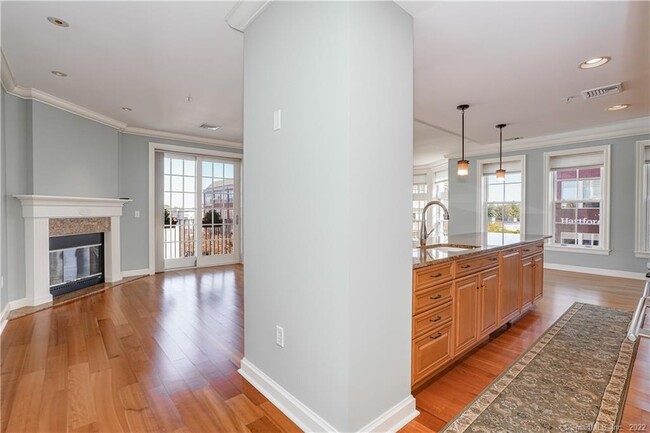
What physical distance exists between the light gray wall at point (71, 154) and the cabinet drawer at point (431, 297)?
457 centimetres

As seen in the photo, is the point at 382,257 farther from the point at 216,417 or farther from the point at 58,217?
the point at 58,217

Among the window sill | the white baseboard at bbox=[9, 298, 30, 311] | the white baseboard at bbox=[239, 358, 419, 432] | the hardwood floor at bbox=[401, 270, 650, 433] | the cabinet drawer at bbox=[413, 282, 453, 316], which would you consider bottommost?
the hardwood floor at bbox=[401, 270, 650, 433]

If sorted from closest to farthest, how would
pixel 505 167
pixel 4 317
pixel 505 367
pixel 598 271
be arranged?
pixel 505 367, pixel 4 317, pixel 598 271, pixel 505 167

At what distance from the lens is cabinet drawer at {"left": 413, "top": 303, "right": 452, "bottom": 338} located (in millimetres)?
2047

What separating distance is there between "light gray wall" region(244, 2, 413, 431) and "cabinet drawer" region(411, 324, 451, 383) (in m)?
0.15

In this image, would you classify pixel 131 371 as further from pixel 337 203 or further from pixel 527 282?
pixel 527 282

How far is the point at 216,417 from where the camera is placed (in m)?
1.86

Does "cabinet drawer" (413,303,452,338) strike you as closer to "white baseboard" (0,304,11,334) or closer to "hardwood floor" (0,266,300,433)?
"hardwood floor" (0,266,300,433)

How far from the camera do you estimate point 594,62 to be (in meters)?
3.04

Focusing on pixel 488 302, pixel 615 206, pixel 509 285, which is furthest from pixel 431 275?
pixel 615 206

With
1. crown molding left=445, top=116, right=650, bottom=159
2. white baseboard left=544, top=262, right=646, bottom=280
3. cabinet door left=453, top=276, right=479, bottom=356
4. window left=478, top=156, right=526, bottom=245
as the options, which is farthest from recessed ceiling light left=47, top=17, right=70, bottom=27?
white baseboard left=544, top=262, right=646, bottom=280

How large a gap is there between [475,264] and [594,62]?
2.31 metres

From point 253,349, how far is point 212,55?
253 centimetres

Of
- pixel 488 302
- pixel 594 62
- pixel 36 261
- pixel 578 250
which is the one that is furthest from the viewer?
pixel 578 250
